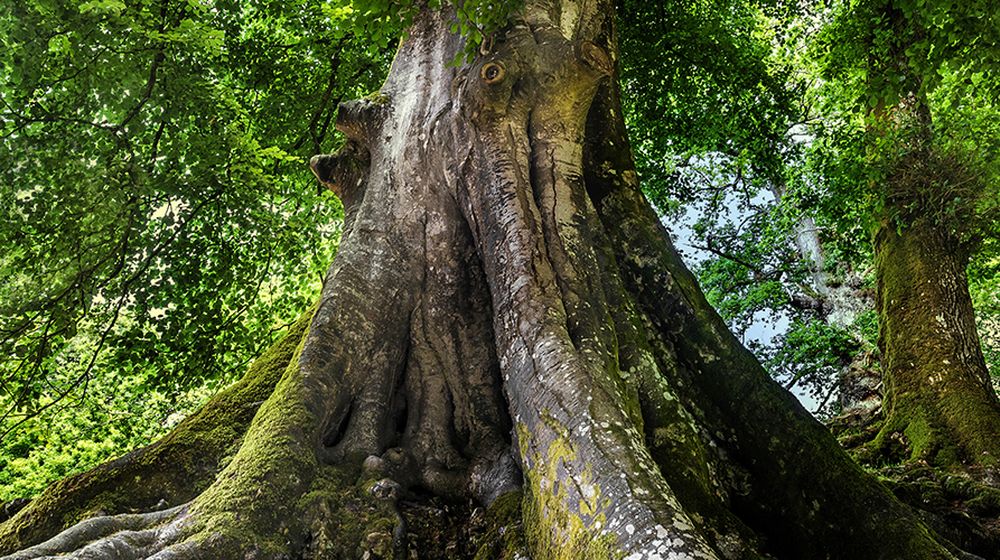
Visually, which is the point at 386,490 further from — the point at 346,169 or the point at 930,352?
the point at 930,352

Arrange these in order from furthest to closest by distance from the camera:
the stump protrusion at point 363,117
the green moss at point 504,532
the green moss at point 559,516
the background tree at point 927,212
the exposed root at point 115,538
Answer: the background tree at point 927,212, the stump protrusion at point 363,117, the green moss at point 504,532, the exposed root at point 115,538, the green moss at point 559,516

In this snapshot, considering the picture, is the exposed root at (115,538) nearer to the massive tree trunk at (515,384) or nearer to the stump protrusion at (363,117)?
the massive tree trunk at (515,384)

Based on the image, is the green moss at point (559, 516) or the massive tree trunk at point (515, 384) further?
the massive tree trunk at point (515, 384)

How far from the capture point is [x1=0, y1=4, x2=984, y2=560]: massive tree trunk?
2639 mm

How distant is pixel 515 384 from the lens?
320cm

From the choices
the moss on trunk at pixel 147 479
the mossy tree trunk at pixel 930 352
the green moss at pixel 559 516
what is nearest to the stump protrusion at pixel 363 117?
the moss on trunk at pixel 147 479

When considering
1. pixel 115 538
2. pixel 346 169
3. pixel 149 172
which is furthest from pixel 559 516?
pixel 149 172

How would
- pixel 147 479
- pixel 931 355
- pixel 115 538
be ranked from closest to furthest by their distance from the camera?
pixel 115 538
pixel 147 479
pixel 931 355

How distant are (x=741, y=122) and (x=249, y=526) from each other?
9.82 metres

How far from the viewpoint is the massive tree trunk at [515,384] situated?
264 centimetres

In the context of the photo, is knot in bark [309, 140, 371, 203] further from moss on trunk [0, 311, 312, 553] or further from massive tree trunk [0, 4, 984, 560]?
moss on trunk [0, 311, 312, 553]

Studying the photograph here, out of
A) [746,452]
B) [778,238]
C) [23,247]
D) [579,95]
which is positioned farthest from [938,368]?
[23,247]

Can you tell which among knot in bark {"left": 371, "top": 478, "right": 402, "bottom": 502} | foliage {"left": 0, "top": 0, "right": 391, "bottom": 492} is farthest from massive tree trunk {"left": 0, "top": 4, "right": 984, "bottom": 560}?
foliage {"left": 0, "top": 0, "right": 391, "bottom": 492}

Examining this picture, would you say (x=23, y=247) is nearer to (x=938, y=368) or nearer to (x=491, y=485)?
(x=491, y=485)
